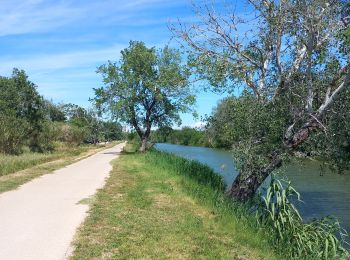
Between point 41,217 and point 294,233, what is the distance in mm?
5155

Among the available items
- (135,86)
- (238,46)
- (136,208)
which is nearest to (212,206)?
(136,208)

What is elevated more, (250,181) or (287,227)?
(250,181)

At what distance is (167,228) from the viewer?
8.95m

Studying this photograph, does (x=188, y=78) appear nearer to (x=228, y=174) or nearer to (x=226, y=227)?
(x=226, y=227)

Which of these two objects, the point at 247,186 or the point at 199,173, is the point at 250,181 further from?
the point at 199,173

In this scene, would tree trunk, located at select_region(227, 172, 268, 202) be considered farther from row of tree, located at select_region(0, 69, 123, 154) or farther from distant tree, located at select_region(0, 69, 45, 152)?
distant tree, located at select_region(0, 69, 45, 152)

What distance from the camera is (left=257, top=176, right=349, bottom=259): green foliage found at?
8.66 meters

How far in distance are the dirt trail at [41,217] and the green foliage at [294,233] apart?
3.92 m

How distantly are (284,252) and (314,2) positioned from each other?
19.6 ft

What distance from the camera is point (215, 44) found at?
1395cm

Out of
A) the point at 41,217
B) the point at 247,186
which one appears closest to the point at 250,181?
the point at 247,186

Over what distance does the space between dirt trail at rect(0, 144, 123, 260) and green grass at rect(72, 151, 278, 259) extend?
0.32 metres

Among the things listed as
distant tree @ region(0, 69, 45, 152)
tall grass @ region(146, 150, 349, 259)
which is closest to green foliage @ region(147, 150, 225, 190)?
tall grass @ region(146, 150, 349, 259)

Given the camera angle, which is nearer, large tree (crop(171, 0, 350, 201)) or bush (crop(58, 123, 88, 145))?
large tree (crop(171, 0, 350, 201))
